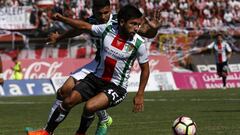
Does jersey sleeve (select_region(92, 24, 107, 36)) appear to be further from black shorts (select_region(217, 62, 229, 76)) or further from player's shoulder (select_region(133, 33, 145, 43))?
black shorts (select_region(217, 62, 229, 76))

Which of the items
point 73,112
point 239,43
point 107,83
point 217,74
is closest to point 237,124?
point 107,83

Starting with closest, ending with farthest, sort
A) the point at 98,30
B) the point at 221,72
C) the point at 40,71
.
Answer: the point at 98,30
the point at 221,72
the point at 40,71

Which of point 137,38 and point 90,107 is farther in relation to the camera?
point 137,38

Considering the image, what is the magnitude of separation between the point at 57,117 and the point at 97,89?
0.83 m

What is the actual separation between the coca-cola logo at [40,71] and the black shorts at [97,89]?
2594 centimetres

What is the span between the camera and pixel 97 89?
42.5 feet

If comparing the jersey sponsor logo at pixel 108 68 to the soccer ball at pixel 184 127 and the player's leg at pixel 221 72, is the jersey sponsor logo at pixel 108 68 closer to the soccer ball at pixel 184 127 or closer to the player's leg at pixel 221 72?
the soccer ball at pixel 184 127

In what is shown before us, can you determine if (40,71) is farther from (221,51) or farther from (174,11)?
(174,11)

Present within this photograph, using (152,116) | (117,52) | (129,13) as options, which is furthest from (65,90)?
(152,116)

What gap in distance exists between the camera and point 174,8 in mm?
46781

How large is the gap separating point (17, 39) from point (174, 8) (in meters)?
10.7

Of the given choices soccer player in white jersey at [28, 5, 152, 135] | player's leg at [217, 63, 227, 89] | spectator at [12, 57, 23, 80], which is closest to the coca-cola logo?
spectator at [12, 57, 23, 80]

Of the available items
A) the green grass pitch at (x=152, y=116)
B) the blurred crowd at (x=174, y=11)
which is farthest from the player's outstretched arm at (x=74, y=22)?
the blurred crowd at (x=174, y=11)

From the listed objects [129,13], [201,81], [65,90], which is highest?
[129,13]
